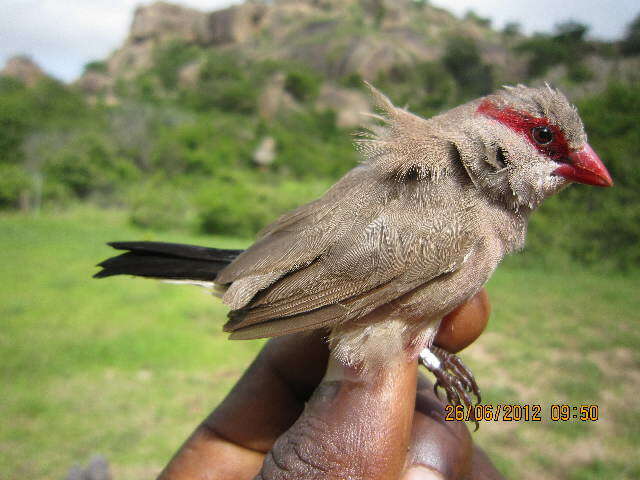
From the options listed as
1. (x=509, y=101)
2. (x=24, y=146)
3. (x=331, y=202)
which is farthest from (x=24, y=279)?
(x=24, y=146)

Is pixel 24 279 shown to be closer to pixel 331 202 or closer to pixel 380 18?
pixel 331 202

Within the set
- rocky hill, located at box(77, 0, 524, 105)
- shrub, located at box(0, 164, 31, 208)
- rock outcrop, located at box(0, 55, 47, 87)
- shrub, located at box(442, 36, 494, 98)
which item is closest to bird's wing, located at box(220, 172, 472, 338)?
shrub, located at box(0, 164, 31, 208)

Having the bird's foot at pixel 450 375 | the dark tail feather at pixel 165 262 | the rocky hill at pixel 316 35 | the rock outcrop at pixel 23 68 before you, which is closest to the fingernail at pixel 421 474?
the bird's foot at pixel 450 375

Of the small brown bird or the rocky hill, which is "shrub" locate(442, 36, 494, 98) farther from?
the small brown bird

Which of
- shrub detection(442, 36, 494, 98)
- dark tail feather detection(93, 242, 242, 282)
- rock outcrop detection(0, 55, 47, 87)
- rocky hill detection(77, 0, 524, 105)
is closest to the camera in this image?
dark tail feather detection(93, 242, 242, 282)

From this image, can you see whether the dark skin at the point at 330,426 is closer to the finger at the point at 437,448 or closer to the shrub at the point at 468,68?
the finger at the point at 437,448
